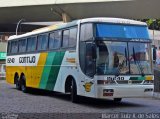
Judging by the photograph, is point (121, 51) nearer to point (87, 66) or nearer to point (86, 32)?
point (87, 66)

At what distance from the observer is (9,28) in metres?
80.8

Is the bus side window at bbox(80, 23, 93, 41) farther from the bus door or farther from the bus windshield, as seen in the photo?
the bus windshield

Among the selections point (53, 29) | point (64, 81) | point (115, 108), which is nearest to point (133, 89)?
point (115, 108)

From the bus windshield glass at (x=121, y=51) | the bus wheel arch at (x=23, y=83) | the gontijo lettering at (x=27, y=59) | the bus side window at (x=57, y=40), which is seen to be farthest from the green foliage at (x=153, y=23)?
the bus windshield glass at (x=121, y=51)

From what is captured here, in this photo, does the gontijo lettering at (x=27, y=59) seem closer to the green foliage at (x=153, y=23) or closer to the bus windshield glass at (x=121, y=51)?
the bus windshield glass at (x=121, y=51)

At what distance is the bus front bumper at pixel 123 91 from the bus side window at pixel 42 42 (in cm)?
578

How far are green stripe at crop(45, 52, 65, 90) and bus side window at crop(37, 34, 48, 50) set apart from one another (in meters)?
1.37

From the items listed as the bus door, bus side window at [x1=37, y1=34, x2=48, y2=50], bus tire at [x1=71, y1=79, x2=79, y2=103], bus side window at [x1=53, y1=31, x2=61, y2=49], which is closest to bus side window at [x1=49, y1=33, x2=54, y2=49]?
bus side window at [x1=53, y1=31, x2=61, y2=49]

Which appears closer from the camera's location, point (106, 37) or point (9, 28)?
point (106, 37)

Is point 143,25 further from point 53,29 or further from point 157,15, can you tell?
point 157,15

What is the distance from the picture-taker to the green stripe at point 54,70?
19.2 meters

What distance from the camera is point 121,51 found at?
16.4 metres

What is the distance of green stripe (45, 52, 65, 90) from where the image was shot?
758 inches

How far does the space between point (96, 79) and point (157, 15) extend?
128ft
